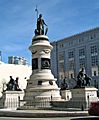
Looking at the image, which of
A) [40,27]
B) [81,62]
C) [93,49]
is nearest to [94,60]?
[93,49]

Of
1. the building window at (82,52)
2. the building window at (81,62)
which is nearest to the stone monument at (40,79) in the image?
the building window at (82,52)

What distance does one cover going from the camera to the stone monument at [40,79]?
31594 millimetres

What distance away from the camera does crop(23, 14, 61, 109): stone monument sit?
31.6 metres

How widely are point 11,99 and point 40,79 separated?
13.7ft

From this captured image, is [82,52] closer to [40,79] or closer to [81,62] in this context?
[81,62]

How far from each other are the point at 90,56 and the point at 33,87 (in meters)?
68.1

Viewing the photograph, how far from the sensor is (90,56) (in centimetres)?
9919

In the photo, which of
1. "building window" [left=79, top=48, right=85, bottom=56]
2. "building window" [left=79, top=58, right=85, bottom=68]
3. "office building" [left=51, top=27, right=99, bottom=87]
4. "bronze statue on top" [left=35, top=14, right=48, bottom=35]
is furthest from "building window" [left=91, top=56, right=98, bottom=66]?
"bronze statue on top" [left=35, top=14, right=48, bottom=35]

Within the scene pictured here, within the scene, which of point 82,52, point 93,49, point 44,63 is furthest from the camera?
point 82,52

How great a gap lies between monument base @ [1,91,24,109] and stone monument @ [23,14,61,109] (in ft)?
4.04

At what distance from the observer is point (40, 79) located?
33312 mm

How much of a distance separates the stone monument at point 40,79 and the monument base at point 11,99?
1.23m

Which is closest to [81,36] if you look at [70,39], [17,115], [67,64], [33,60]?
[70,39]

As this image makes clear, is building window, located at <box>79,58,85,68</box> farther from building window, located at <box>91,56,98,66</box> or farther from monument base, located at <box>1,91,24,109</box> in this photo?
monument base, located at <box>1,91,24,109</box>
